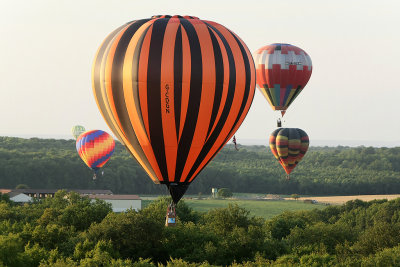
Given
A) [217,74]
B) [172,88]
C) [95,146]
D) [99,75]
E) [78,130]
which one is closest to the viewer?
[172,88]

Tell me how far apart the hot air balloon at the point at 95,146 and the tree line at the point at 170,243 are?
117 ft

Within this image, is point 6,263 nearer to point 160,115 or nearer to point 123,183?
point 160,115

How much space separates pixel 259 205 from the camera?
15225 cm

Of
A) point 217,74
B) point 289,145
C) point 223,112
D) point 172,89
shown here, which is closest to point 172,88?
point 172,89

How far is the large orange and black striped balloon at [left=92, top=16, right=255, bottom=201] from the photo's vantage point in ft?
128

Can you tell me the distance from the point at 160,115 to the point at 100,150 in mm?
76067

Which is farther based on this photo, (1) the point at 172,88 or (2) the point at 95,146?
(2) the point at 95,146

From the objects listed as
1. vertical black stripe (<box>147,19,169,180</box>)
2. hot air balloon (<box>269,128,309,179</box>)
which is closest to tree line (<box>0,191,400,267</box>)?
vertical black stripe (<box>147,19,169,180</box>)

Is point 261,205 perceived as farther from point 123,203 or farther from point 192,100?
point 192,100

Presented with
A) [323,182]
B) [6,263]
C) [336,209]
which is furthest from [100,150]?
[323,182]

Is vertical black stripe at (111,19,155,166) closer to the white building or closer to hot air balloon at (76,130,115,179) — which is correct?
hot air balloon at (76,130,115,179)

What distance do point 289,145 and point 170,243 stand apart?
109 feet

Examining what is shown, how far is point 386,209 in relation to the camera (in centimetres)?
11819

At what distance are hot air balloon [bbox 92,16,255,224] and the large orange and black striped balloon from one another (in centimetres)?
5
